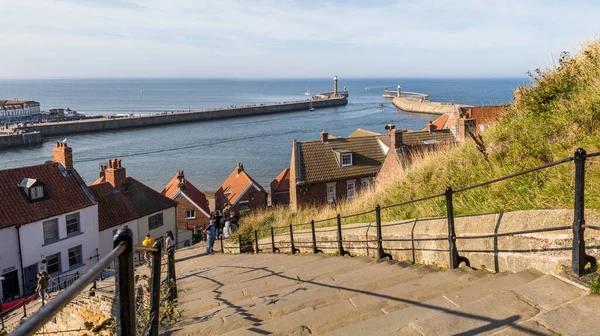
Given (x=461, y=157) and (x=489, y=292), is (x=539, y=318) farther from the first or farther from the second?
(x=461, y=157)

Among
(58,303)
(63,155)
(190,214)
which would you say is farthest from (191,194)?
(58,303)

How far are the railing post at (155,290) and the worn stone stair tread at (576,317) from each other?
119 inches

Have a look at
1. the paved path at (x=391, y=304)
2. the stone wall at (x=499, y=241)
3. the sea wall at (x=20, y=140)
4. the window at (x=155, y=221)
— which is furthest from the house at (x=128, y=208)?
the sea wall at (x=20, y=140)

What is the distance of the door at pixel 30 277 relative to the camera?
2316 centimetres

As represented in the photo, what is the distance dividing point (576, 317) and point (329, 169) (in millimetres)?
Answer: 28717

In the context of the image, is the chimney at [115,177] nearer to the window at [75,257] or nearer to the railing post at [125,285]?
the window at [75,257]

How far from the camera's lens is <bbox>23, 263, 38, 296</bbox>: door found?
23.2 metres

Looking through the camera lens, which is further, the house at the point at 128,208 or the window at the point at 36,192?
the house at the point at 128,208

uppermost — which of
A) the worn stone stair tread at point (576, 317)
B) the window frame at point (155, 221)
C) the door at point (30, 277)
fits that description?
the worn stone stair tread at point (576, 317)

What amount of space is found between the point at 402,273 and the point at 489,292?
1888 mm

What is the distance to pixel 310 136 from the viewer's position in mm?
87625

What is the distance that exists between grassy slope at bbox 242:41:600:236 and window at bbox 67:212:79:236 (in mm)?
19914

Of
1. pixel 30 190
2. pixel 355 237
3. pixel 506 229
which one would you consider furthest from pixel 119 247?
pixel 30 190

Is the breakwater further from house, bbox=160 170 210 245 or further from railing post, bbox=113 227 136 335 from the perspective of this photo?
railing post, bbox=113 227 136 335
